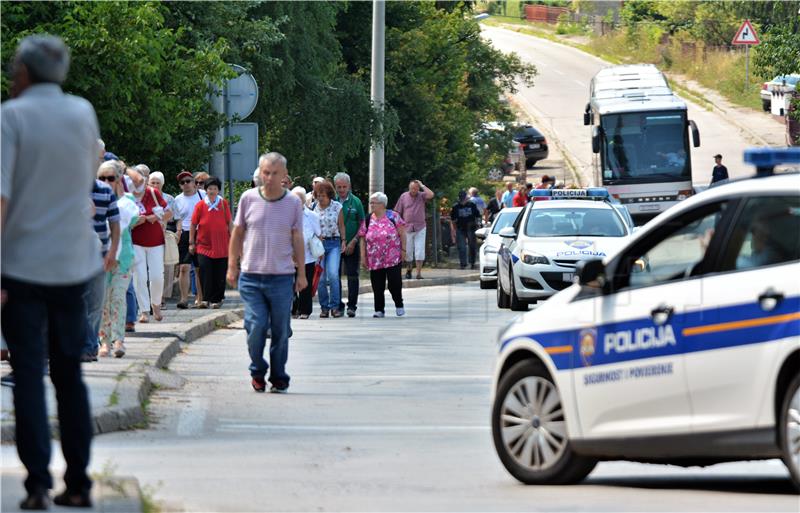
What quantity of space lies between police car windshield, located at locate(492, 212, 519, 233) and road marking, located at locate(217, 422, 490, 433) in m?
18.5

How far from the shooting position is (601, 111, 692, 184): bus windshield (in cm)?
4250

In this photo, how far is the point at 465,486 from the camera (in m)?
8.73

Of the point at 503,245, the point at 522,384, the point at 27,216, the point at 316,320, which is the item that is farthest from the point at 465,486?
the point at 503,245

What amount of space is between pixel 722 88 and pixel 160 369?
68428 mm

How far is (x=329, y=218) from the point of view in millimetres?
21047

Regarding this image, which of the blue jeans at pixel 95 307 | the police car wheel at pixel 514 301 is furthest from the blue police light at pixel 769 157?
the police car wheel at pixel 514 301

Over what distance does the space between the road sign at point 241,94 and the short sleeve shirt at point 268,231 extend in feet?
35.8

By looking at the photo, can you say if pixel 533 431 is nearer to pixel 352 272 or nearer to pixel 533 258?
pixel 352 272

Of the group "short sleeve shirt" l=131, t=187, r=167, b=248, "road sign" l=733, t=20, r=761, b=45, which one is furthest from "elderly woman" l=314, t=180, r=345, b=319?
"road sign" l=733, t=20, r=761, b=45

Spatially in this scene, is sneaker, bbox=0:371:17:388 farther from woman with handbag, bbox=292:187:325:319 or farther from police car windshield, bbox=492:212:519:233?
police car windshield, bbox=492:212:519:233

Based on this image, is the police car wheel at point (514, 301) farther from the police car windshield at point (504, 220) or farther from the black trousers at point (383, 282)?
the police car windshield at point (504, 220)

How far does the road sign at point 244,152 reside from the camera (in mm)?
24219

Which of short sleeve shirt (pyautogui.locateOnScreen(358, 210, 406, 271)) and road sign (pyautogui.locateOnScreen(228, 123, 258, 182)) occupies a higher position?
road sign (pyautogui.locateOnScreen(228, 123, 258, 182))

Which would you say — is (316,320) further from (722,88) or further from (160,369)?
(722,88)
